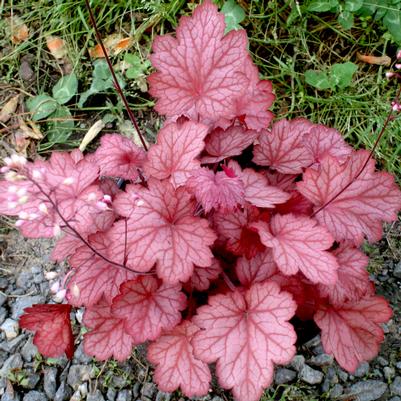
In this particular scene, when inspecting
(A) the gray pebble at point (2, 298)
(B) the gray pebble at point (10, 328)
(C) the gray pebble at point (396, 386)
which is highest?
(A) the gray pebble at point (2, 298)

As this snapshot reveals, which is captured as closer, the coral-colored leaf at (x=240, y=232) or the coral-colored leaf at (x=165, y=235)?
the coral-colored leaf at (x=165, y=235)

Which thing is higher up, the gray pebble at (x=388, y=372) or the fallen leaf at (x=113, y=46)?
the fallen leaf at (x=113, y=46)

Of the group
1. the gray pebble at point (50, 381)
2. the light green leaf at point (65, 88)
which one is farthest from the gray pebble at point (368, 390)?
the light green leaf at point (65, 88)

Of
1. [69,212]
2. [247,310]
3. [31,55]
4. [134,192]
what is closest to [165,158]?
[134,192]

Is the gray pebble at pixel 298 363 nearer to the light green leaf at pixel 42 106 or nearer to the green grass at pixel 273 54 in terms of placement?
the green grass at pixel 273 54

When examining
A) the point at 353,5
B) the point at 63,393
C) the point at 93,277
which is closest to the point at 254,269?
the point at 93,277

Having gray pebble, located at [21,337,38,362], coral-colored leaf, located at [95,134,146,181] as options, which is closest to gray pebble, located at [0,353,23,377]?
gray pebble, located at [21,337,38,362]

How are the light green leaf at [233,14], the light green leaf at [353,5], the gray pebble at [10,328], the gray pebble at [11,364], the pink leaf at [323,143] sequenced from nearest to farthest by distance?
the pink leaf at [323,143] < the gray pebble at [11,364] < the gray pebble at [10,328] < the light green leaf at [353,5] < the light green leaf at [233,14]
